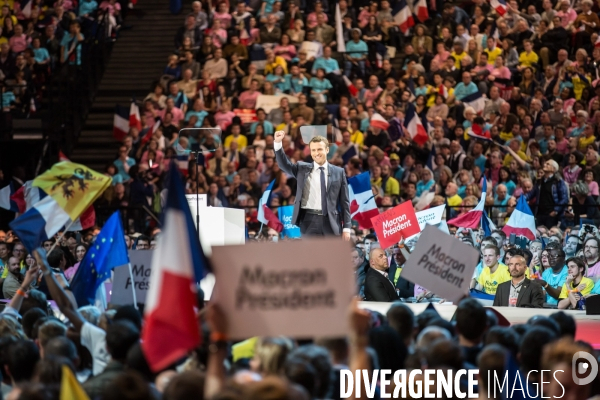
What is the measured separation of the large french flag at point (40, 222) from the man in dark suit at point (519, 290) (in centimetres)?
468

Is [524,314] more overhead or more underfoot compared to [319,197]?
more underfoot

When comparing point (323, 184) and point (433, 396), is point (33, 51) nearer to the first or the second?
point (323, 184)

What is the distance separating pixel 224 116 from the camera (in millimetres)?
20312

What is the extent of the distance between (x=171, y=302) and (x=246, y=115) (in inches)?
618

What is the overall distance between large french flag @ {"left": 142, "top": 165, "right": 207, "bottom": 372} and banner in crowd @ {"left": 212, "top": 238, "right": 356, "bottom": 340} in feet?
0.61

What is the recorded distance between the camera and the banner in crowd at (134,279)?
28.0 feet

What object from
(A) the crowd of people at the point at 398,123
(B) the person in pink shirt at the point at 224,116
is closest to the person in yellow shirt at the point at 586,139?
(A) the crowd of people at the point at 398,123

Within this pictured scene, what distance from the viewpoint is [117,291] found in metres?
8.58

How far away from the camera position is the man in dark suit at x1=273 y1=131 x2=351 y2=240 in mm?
10812

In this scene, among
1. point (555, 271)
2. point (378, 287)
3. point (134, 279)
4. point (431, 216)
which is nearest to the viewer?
point (134, 279)

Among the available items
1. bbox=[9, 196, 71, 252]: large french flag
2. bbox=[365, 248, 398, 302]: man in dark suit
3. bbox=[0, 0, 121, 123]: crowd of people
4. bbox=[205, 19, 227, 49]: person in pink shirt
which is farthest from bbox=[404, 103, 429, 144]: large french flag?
bbox=[9, 196, 71, 252]: large french flag

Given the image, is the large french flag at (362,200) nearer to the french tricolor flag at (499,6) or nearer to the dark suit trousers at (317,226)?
the dark suit trousers at (317,226)

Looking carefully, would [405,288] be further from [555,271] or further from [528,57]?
[528,57]

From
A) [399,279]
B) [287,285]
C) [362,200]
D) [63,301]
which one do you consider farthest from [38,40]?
[287,285]
